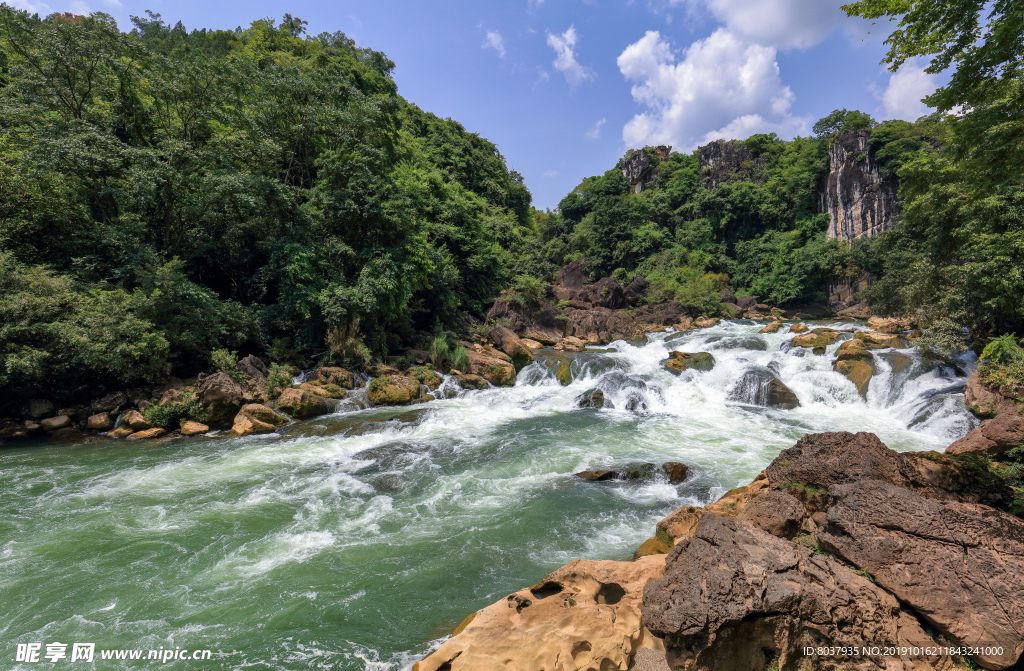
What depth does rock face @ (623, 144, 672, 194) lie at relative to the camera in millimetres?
51531

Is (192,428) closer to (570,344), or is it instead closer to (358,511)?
(358,511)

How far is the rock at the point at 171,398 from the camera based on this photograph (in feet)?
36.2

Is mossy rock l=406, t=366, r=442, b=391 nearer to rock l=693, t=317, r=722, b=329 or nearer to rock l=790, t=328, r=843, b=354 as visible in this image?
rock l=790, t=328, r=843, b=354

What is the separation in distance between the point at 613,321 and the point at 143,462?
79.7 feet

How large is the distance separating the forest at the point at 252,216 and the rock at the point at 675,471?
6666 mm

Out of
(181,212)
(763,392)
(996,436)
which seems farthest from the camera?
(763,392)

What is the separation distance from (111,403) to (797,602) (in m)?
15.7

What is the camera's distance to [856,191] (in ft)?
111

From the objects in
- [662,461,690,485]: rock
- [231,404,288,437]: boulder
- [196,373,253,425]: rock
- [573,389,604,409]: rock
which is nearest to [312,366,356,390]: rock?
[231,404,288,437]: boulder

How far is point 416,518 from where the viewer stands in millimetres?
7059

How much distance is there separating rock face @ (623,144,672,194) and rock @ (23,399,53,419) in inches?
2111

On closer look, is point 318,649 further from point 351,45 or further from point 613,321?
point 351,45

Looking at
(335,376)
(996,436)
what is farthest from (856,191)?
(335,376)

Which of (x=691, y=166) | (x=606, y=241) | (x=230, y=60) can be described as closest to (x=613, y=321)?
(x=606, y=241)
